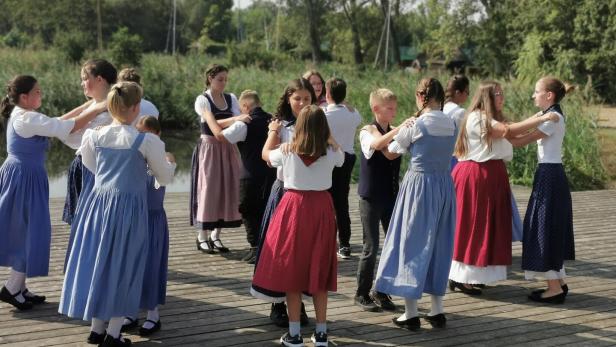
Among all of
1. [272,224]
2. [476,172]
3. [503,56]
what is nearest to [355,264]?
[476,172]

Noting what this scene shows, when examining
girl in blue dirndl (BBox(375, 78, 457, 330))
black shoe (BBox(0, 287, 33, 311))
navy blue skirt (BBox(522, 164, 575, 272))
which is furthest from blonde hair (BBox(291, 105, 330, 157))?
black shoe (BBox(0, 287, 33, 311))

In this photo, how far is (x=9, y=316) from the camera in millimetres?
4645

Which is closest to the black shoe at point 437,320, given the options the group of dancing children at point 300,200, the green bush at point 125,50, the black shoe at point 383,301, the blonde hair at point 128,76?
the group of dancing children at point 300,200

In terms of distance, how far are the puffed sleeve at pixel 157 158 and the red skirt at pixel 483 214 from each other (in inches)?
85.0

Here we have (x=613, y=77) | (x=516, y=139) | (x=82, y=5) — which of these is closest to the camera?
(x=516, y=139)

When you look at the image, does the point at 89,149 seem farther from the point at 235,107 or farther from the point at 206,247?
the point at 206,247

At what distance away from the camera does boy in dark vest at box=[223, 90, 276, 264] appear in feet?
19.2

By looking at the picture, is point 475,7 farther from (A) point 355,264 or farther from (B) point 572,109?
(A) point 355,264

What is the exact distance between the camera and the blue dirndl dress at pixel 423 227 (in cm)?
446

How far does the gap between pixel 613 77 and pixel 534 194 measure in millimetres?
25161

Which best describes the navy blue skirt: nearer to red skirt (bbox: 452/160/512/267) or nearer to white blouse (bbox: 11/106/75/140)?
red skirt (bbox: 452/160/512/267)

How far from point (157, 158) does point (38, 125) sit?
993mm

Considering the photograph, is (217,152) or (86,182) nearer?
(86,182)

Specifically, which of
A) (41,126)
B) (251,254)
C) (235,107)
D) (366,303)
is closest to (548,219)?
(366,303)
